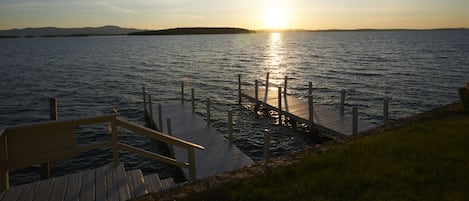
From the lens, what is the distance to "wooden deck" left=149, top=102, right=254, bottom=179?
12102mm

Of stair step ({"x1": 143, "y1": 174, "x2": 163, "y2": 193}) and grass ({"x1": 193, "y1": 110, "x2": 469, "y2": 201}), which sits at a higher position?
grass ({"x1": 193, "y1": 110, "x2": 469, "y2": 201})

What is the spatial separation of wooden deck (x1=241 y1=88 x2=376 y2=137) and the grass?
25.5 ft

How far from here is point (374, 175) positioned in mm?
6426

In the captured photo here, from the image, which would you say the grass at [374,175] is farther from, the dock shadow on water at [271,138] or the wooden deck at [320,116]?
the dock shadow on water at [271,138]

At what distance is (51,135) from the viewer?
6.42m

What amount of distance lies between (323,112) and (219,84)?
68.8ft

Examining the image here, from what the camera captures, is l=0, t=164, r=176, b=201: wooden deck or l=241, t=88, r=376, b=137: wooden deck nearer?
l=0, t=164, r=176, b=201: wooden deck

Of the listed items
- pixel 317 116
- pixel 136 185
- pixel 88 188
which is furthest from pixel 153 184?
pixel 317 116

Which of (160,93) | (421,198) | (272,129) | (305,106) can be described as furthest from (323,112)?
(160,93)

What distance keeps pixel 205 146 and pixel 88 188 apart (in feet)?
26.9

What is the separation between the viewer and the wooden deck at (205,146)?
12.1 meters

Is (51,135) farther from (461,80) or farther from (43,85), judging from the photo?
(461,80)

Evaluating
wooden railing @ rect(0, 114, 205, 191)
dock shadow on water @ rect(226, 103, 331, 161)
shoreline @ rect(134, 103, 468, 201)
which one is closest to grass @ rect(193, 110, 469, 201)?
shoreline @ rect(134, 103, 468, 201)

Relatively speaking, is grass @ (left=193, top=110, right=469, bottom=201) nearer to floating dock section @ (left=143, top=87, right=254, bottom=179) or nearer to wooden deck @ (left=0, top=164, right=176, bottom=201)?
wooden deck @ (left=0, top=164, right=176, bottom=201)
